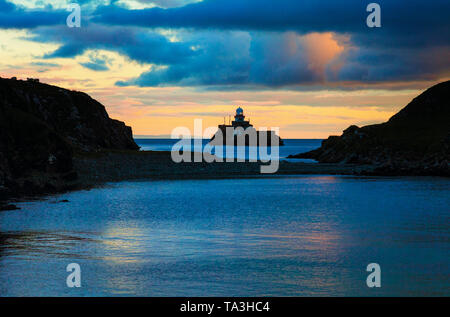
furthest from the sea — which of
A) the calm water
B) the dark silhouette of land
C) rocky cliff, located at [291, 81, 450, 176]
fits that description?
rocky cliff, located at [291, 81, 450, 176]

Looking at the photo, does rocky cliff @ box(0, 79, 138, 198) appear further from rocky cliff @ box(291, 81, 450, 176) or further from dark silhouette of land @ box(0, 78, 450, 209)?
rocky cliff @ box(291, 81, 450, 176)

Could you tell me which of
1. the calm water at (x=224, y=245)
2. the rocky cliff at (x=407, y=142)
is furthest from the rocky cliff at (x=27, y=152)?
the rocky cliff at (x=407, y=142)

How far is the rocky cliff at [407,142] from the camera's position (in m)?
101

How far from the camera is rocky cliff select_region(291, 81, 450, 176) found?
10138 centimetres

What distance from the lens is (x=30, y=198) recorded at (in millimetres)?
49188

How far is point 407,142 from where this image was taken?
114688mm

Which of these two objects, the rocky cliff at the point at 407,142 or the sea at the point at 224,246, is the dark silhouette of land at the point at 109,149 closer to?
the rocky cliff at the point at 407,142

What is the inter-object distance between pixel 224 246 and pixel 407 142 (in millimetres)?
94663

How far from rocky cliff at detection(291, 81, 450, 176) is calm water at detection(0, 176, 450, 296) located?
4929 cm

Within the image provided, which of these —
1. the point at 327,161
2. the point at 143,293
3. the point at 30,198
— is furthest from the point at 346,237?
the point at 327,161

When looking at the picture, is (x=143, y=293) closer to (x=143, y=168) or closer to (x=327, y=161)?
(x=143, y=168)

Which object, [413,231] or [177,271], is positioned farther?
[413,231]
